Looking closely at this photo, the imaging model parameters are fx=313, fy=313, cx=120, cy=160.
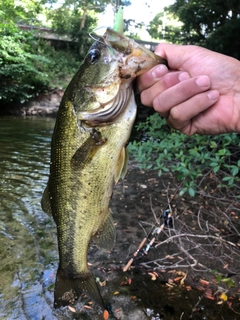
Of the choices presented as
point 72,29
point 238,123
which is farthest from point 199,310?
point 72,29

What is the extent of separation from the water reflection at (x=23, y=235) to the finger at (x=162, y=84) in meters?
2.72

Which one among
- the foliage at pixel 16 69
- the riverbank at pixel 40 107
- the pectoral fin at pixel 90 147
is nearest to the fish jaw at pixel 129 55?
the pectoral fin at pixel 90 147

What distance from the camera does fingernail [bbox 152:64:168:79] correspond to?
1.97m

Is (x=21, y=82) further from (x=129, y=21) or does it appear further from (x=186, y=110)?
(x=186, y=110)

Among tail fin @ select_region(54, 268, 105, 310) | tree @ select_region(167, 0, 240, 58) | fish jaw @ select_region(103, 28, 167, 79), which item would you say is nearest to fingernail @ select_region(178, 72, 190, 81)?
fish jaw @ select_region(103, 28, 167, 79)

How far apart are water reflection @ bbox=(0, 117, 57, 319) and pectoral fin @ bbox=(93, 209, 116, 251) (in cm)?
176

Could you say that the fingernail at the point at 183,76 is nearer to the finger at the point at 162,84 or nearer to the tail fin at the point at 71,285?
the finger at the point at 162,84

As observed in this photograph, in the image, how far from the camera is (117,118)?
1.97 m

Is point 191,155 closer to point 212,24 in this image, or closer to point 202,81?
point 202,81

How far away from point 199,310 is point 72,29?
27.9 m

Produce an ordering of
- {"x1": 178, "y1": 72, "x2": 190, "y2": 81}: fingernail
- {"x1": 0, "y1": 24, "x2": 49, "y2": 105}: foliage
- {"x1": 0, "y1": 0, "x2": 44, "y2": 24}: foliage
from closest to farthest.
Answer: {"x1": 178, "y1": 72, "x2": 190, "y2": 81}: fingernail, {"x1": 0, "y1": 24, "x2": 49, "y2": 105}: foliage, {"x1": 0, "y1": 0, "x2": 44, "y2": 24}: foliage

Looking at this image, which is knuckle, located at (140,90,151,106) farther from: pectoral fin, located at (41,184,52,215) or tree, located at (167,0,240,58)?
tree, located at (167,0,240,58)

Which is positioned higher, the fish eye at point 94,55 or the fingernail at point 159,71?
the fish eye at point 94,55

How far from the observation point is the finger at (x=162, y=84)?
1971 millimetres
